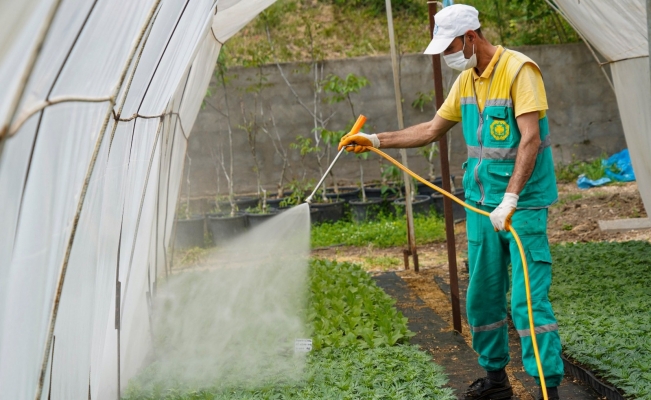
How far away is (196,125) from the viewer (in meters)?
10.2

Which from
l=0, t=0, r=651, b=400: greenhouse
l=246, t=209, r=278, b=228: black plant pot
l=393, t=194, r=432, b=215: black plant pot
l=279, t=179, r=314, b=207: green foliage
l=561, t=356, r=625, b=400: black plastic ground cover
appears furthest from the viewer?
l=279, t=179, r=314, b=207: green foliage

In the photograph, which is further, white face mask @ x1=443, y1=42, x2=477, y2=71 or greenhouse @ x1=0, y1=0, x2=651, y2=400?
white face mask @ x1=443, y1=42, x2=477, y2=71

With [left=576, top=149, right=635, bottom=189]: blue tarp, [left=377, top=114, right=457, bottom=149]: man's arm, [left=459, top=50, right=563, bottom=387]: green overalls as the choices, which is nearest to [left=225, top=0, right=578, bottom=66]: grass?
[left=576, top=149, right=635, bottom=189]: blue tarp

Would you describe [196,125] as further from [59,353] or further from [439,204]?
[59,353]

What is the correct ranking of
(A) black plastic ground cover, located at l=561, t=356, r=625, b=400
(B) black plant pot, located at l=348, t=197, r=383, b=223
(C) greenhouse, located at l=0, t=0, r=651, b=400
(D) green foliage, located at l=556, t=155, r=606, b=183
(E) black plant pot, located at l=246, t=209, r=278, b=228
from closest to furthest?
(C) greenhouse, located at l=0, t=0, r=651, b=400 < (A) black plastic ground cover, located at l=561, t=356, r=625, b=400 < (E) black plant pot, located at l=246, t=209, r=278, b=228 < (B) black plant pot, located at l=348, t=197, r=383, b=223 < (D) green foliage, located at l=556, t=155, r=606, b=183

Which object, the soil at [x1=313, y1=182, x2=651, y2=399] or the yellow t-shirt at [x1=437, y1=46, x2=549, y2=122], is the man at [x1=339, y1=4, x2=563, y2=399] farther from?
the soil at [x1=313, y1=182, x2=651, y2=399]

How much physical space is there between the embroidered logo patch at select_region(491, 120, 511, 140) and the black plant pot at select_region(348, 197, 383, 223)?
19.9 ft

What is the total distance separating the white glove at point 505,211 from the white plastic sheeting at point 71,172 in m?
1.64

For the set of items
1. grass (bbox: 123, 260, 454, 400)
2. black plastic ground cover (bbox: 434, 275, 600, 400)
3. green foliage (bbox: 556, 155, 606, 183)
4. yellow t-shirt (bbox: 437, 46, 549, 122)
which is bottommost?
black plastic ground cover (bbox: 434, 275, 600, 400)

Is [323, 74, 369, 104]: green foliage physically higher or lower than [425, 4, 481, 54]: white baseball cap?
higher

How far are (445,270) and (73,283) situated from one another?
4971 mm

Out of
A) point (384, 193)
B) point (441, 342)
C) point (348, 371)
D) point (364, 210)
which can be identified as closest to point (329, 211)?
point (364, 210)

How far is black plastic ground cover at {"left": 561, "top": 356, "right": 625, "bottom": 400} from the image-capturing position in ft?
10.8

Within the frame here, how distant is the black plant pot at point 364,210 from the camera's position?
9445 millimetres
